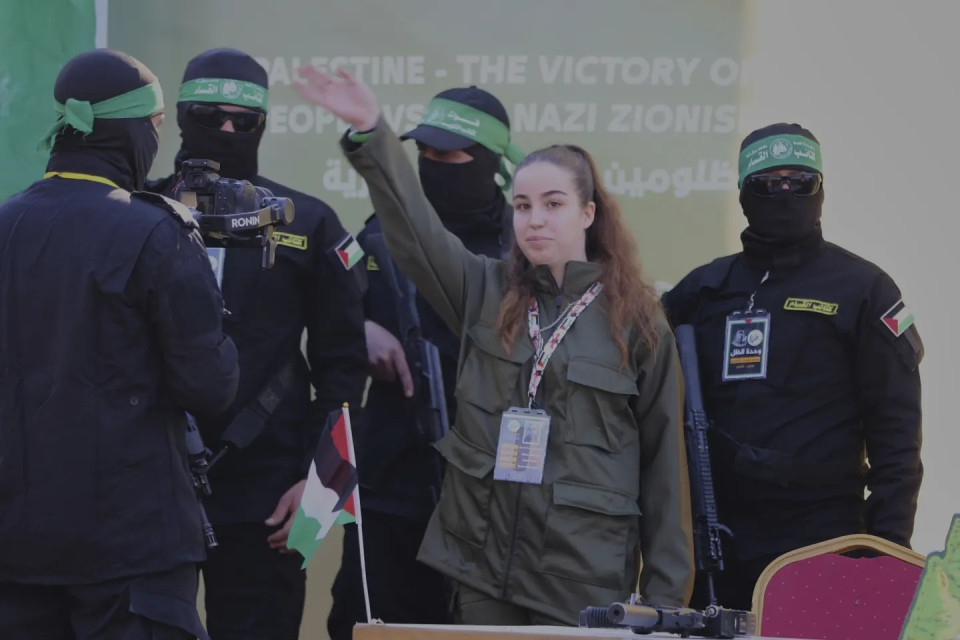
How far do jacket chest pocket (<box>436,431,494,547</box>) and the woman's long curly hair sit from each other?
288 mm

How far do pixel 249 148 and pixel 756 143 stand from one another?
152 centimetres

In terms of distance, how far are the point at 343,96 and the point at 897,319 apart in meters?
1.71

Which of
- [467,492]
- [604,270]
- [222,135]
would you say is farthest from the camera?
[222,135]

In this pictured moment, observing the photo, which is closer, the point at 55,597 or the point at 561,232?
the point at 55,597

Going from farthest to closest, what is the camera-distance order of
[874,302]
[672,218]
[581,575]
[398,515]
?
[672,218] → [398,515] → [874,302] → [581,575]

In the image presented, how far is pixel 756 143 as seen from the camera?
14.4 ft

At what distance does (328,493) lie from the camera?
3.47 m

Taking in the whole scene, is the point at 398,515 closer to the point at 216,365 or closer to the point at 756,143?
the point at 216,365

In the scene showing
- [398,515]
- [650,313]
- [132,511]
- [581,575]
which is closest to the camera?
[132,511]

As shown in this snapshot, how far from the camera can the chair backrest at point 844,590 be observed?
138 inches

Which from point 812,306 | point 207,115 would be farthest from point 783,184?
point 207,115

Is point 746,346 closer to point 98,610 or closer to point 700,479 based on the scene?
point 700,479

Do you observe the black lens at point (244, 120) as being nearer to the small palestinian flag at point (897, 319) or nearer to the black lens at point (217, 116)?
the black lens at point (217, 116)

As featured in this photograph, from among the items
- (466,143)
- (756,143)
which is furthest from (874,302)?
(466,143)
